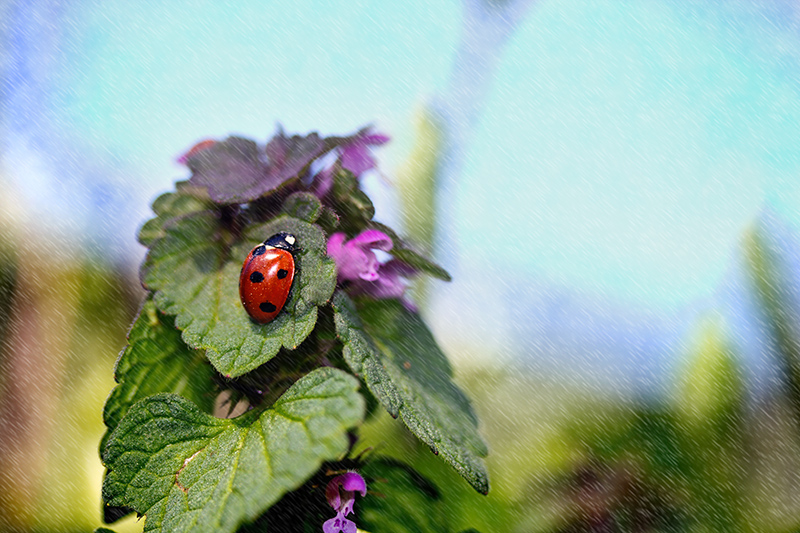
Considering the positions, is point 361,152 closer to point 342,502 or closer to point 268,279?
point 268,279

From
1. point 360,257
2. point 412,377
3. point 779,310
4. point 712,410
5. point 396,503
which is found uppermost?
point 360,257

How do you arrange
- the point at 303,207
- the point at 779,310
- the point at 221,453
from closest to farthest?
the point at 221,453 → the point at 303,207 → the point at 779,310

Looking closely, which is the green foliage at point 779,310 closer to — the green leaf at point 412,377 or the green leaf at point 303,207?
the green leaf at point 412,377

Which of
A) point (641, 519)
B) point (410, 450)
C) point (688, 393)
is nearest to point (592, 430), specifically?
point (688, 393)

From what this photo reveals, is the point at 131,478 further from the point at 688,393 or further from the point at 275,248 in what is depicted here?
the point at 688,393

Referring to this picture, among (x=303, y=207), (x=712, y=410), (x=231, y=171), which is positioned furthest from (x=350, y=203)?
(x=712, y=410)

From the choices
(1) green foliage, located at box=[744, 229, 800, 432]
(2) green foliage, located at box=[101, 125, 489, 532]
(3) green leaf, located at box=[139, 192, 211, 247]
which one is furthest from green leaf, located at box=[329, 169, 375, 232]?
(1) green foliage, located at box=[744, 229, 800, 432]
